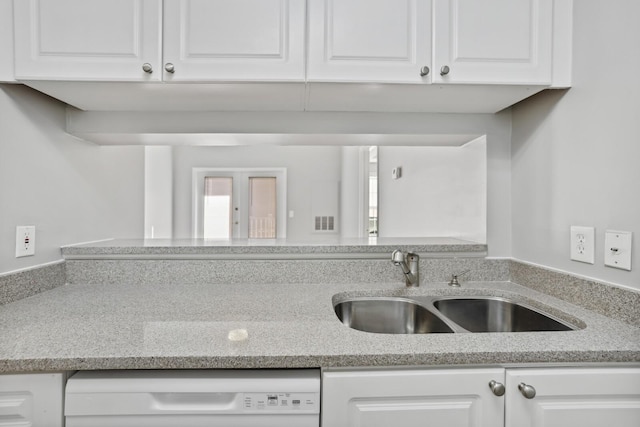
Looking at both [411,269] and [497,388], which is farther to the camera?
[411,269]

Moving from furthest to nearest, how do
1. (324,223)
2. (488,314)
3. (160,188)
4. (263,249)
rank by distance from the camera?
(324,223), (160,188), (263,249), (488,314)

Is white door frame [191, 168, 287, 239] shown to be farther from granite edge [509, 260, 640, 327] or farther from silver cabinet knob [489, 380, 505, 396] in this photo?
silver cabinet knob [489, 380, 505, 396]

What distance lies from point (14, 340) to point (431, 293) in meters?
1.29

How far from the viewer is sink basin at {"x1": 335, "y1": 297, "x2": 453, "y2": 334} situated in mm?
1277

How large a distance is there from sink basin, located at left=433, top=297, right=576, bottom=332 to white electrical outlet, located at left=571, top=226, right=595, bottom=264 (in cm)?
24

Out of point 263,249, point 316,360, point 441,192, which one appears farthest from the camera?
point 441,192

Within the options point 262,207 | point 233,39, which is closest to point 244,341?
point 233,39

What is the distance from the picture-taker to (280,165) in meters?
6.15

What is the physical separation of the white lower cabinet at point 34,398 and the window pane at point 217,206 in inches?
214

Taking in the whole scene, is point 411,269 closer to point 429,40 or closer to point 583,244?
point 583,244

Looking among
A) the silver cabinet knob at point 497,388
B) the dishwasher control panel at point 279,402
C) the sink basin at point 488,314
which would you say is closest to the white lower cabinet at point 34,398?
the dishwasher control panel at point 279,402

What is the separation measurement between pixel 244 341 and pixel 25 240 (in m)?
0.94

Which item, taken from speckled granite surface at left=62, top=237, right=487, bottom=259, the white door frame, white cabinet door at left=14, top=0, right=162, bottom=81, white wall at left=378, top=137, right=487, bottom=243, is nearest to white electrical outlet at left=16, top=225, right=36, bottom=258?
speckled granite surface at left=62, top=237, right=487, bottom=259

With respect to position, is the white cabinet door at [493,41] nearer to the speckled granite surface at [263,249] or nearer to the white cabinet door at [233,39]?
the white cabinet door at [233,39]
